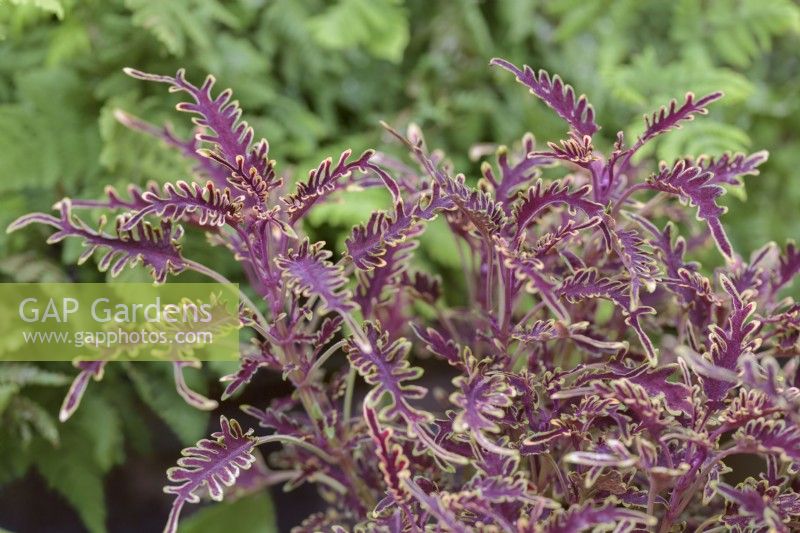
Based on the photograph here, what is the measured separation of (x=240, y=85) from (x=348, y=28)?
20 cm

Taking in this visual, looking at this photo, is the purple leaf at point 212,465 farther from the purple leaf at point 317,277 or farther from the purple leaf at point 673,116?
the purple leaf at point 673,116

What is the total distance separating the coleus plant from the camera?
0.61m

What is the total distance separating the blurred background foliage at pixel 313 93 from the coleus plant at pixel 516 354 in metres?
0.34

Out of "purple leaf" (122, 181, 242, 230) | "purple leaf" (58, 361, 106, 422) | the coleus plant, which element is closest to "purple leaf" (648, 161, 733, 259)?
the coleus plant

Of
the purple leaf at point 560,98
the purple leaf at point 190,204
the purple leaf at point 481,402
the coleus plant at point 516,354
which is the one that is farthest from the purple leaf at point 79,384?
the purple leaf at point 560,98

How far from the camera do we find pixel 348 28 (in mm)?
1194

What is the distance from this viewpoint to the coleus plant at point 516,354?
612mm

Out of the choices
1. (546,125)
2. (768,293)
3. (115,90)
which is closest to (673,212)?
(768,293)

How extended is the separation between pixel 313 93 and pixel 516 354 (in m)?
0.80

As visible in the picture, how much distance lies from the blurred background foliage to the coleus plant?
337mm

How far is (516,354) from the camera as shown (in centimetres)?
73

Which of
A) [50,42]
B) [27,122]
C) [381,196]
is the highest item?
[50,42]

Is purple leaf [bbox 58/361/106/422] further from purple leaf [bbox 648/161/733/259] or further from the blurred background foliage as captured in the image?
purple leaf [bbox 648/161/733/259]

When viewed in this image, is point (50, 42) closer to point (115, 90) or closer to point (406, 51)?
point (115, 90)
